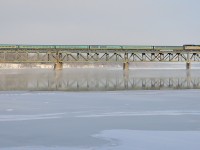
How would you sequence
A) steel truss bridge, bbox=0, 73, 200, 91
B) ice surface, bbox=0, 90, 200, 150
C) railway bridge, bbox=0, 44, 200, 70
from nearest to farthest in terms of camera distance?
ice surface, bbox=0, 90, 200, 150 → steel truss bridge, bbox=0, 73, 200, 91 → railway bridge, bbox=0, 44, 200, 70

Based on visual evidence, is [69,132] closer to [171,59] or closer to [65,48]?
[65,48]

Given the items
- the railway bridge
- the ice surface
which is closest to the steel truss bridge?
the ice surface

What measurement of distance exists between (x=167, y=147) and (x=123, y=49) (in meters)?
60.5

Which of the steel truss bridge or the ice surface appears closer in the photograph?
the ice surface

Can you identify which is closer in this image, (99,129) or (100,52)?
(99,129)

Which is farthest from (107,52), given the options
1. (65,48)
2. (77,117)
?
(77,117)

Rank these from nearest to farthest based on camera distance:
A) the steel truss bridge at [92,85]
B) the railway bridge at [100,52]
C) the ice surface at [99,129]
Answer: the ice surface at [99,129] → the steel truss bridge at [92,85] → the railway bridge at [100,52]

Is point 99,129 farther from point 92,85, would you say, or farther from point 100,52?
point 100,52

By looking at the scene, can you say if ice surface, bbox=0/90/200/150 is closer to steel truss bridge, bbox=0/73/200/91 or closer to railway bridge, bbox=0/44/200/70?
steel truss bridge, bbox=0/73/200/91

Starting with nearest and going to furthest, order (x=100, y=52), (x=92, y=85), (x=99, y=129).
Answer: (x=99, y=129), (x=92, y=85), (x=100, y=52)

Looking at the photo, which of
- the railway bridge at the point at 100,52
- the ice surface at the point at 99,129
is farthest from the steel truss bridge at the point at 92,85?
the railway bridge at the point at 100,52

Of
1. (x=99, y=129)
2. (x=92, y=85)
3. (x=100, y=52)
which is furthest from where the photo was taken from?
(x=100, y=52)

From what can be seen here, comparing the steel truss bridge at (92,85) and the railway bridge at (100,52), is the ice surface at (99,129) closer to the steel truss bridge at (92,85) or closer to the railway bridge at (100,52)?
the steel truss bridge at (92,85)

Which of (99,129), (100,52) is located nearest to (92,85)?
(99,129)
